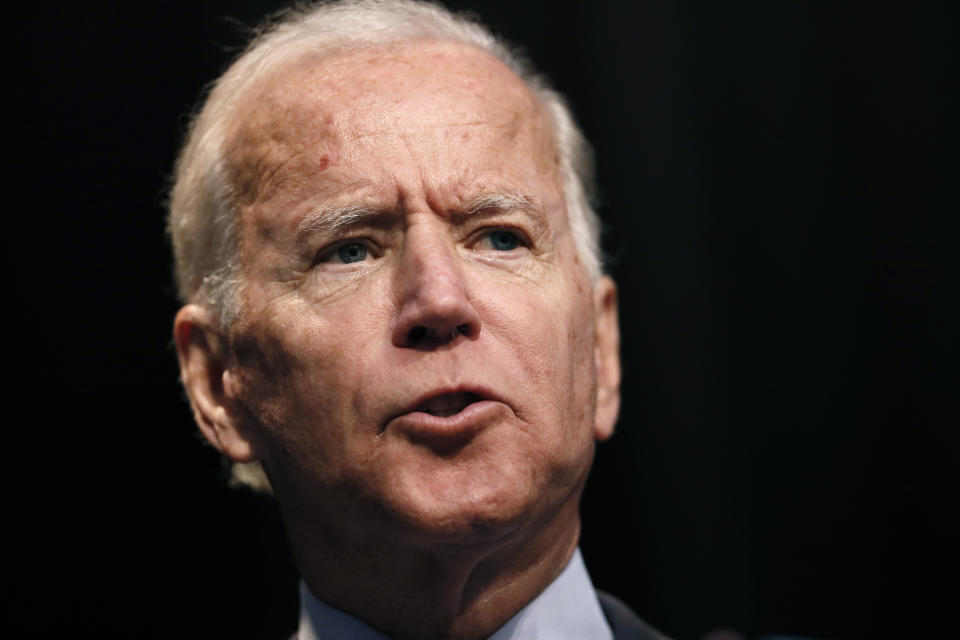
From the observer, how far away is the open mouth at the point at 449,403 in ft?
5.34

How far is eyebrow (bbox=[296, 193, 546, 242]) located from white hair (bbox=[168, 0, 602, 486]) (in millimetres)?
198

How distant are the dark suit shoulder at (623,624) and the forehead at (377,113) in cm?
85

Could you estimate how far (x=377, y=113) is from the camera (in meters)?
1.80

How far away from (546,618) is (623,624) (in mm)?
216

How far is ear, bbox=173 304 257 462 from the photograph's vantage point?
1902 mm

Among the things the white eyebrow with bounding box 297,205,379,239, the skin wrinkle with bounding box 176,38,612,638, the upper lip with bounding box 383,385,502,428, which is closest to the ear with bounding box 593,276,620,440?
the skin wrinkle with bounding box 176,38,612,638

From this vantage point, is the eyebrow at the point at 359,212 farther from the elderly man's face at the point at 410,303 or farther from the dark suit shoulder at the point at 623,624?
the dark suit shoulder at the point at 623,624

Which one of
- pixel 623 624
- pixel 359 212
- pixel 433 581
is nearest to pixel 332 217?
pixel 359 212

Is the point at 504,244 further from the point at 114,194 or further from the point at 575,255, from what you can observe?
the point at 114,194

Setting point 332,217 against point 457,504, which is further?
Answer: point 332,217

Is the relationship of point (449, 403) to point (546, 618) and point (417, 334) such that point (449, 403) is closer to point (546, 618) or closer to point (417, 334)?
point (417, 334)

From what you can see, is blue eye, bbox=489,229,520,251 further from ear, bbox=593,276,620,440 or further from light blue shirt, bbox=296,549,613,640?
light blue shirt, bbox=296,549,613,640

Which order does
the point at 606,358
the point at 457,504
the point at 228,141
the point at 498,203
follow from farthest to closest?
the point at 606,358, the point at 228,141, the point at 498,203, the point at 457,504

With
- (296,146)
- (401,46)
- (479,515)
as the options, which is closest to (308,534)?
(479,515)
